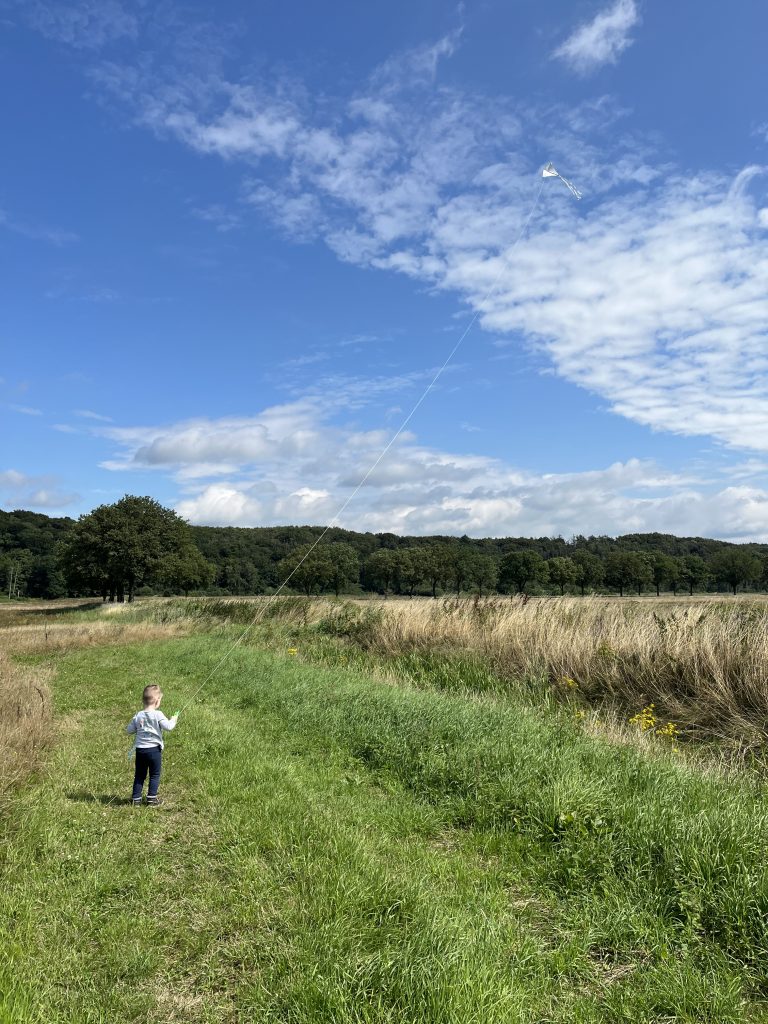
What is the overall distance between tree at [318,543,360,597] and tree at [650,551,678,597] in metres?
48.0

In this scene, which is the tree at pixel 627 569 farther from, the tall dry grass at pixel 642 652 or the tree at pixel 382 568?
the tall dry grass at pixel 642 652

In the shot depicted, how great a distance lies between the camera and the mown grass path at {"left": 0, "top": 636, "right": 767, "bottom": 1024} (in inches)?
109

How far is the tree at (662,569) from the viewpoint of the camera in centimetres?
9950

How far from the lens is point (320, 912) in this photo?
3.39 m

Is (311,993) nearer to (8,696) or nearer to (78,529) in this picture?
(8,696)

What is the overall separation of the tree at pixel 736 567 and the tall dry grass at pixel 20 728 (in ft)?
335

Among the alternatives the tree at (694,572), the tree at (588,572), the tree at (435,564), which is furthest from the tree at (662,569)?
the tree at (435,564)

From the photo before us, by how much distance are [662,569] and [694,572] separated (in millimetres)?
5942

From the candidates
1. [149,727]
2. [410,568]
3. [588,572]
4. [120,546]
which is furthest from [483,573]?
[149,727]

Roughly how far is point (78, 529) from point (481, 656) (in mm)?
49369

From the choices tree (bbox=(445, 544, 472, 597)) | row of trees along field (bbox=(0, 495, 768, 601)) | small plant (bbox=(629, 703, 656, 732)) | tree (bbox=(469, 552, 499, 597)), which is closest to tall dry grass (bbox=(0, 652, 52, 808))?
small plant (bbox=(629, 703, 656, 732))

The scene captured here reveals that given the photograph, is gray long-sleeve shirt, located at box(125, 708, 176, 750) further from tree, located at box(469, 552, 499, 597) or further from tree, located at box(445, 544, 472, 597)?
tree, located at box(469, 552, 499, 597)

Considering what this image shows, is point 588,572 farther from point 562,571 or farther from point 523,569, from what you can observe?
point 523,569

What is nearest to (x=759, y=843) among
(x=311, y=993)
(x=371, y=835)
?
(x=371, y=835)
